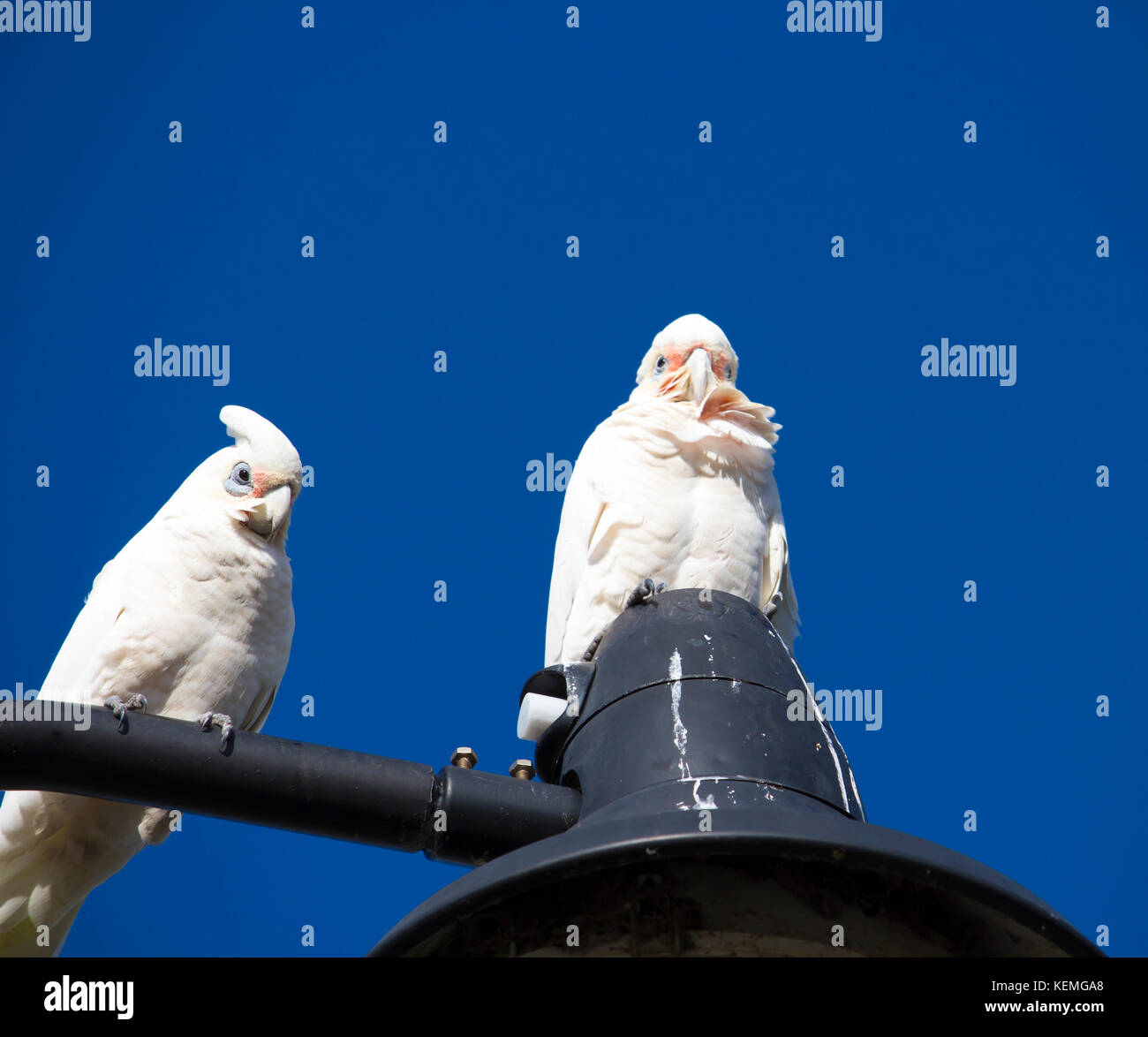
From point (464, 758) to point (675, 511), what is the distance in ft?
11.2

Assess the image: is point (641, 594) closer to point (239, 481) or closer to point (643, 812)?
point (643, 812)

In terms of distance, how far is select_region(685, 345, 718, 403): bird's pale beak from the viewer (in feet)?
25.0

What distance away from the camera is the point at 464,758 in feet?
13.1

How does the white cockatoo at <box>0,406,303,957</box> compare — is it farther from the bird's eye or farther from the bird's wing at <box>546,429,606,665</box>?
the bird's wing at <box>546,429,606,665</box>

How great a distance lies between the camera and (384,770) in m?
3.53

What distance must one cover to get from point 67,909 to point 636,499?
349 cm

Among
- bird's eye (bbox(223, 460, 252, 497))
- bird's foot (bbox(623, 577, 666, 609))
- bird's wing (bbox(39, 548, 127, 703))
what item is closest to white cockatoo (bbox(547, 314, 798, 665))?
bird's foot (bbox(623, 577, 666, 609))

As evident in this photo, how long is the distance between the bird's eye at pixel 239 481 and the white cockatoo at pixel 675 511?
178 centimetres

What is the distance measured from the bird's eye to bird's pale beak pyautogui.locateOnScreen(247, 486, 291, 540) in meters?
0.12

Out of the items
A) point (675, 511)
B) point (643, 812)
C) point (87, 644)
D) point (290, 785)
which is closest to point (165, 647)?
point (87, 644)

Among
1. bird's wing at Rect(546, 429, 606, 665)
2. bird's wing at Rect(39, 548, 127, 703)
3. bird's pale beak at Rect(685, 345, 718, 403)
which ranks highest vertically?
bird's pale beak at Rect(685, 345, 718, 403)

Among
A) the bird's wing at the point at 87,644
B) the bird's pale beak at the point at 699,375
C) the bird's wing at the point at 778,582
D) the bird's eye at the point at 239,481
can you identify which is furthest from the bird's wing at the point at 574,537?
the bird's wing at the point at 87,644

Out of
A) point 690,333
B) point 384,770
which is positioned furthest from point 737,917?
point 690,333
